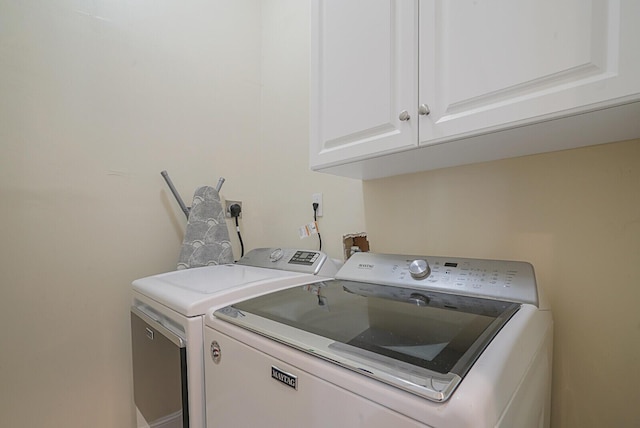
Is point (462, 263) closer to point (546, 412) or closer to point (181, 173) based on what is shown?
point (546, 412)

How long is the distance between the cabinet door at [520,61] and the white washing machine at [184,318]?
747mm

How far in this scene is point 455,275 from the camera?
0.94 metres

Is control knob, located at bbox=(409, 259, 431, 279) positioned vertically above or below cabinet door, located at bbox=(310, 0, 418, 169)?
below

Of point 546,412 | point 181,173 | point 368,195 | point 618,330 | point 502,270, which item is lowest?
point 546,412

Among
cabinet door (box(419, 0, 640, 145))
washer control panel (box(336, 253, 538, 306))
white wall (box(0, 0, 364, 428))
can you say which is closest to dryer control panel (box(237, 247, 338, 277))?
washer control panel (box(336, 253, 538, 306))

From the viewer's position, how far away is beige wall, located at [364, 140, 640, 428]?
2.70 feet

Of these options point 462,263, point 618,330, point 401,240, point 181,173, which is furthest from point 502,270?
point 181,173

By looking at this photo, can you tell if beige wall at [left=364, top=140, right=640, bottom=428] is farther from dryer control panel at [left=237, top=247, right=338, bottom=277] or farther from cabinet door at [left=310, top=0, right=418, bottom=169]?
dryer control panel at [left=237, top=247, right=338, bottom=277]

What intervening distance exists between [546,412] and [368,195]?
0.97 metres

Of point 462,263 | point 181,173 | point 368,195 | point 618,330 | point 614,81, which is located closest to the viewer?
point 614,81

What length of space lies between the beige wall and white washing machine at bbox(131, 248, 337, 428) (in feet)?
2.24

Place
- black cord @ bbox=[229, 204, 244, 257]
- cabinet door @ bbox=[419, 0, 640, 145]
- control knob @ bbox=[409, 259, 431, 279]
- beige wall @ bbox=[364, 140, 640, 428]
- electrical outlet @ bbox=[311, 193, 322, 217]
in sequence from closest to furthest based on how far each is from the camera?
cabinet door @ bbox=[419, 0, 640, 145], beige wall @ bbox=[364, 140, 640, 428], control knob @ bbox=[409, 259, 431, 279], electrical outlet @ bbox=[311, 193, 322, 217], black cord @ bbox=[229, 204, 244, 257]

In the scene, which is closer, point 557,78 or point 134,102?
point 557,78

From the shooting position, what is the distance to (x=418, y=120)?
865 millimetres
